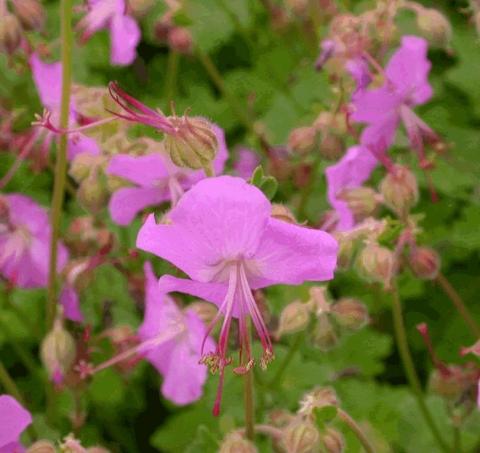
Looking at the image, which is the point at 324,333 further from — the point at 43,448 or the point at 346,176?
the point at 43,448

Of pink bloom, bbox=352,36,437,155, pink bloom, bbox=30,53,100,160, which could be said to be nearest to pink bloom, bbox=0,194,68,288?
pink bloom, bbox=30,53,100,160

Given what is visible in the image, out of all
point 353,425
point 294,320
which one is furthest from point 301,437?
point 294,320

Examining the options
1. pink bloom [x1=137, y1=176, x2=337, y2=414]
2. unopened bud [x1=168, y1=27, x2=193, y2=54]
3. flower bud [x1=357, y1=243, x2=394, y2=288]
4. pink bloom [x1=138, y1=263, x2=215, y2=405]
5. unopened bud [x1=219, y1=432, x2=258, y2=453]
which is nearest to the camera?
pink bloom [x1=137, y1=176, x2=337, y2=414]

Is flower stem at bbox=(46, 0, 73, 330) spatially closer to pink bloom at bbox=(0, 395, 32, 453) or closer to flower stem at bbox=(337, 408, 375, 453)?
pink bloom at bbox=(0, 395, 32, 453)

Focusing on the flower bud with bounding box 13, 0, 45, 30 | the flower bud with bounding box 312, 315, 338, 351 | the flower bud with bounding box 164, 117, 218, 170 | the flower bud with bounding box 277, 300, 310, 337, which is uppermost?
the flower bud with bounding box 164, 117, 218, 170

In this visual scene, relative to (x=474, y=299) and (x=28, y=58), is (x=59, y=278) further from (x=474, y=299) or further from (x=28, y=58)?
(x=474, y=299)

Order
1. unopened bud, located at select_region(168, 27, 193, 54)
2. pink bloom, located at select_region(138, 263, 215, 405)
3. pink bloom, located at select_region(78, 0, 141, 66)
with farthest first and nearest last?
unopened bud, located at select_region(168, 27, 193, 54)
pink bloom, located at select_region(78, 0, 141, 66)
pink bloom, located at select_region(138, 263, 215, 405)
